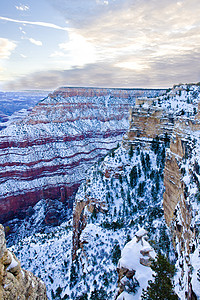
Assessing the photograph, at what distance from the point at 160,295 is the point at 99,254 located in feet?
52.8

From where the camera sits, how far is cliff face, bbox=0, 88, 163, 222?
7081cm

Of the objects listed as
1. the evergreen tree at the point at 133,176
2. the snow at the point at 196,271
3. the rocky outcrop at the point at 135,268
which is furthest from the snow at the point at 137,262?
the evergreen tree at the point at 133,176

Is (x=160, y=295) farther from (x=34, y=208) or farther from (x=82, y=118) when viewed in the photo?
(x=82, y=118)

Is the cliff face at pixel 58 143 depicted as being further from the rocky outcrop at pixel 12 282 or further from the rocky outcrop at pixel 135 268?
the rocky outcrop at pixel 12 282

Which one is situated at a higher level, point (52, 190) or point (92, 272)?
point (92, 272)

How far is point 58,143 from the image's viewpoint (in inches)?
3713

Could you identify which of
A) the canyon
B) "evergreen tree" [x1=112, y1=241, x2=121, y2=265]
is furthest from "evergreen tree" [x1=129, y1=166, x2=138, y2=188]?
"evergreen tree" [x1=112, y1=241, x2=121, y2=265]

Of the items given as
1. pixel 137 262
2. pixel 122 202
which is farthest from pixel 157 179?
pixel 137 262

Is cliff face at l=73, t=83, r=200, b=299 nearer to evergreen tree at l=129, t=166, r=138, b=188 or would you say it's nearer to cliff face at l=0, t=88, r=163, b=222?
evergreen tree at l=129, t=166, r=138, b=188

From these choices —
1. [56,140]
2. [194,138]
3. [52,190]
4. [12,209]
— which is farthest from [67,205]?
[194,138]

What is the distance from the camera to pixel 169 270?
977 cm

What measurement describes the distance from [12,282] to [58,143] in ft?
289

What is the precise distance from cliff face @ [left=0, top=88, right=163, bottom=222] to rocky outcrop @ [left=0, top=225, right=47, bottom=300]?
60.3 m

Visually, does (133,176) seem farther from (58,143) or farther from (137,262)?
(58,143)
